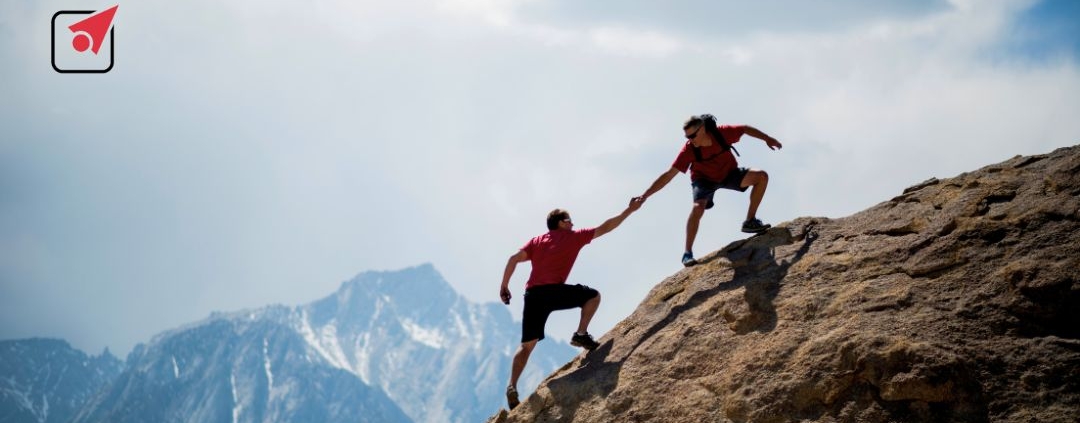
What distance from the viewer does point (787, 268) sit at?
1286 centimetres

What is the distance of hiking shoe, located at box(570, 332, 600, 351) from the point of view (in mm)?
13758

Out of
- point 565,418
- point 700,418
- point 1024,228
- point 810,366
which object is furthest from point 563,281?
point 1024,228

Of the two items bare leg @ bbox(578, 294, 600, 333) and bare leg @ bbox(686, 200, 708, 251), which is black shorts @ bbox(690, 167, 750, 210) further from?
bare leg @ bbox(578, 294, 600, 333)

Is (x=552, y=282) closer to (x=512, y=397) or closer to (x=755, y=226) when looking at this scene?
(x=512, y=397)

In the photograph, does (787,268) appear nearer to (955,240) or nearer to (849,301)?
→ (849,301)

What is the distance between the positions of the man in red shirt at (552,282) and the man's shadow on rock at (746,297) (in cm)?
61

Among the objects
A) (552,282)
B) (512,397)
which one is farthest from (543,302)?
(512,397)

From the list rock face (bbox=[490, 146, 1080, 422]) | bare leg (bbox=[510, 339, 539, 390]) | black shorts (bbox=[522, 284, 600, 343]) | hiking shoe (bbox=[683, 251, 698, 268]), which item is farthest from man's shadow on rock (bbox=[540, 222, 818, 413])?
black shorts (bbox=[522, 284, 600, 343])

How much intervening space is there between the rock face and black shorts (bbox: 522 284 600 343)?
96cm

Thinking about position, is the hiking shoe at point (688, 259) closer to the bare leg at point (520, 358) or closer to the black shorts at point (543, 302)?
the black shorts at point (543, 302)

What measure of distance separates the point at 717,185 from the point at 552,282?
352 cm

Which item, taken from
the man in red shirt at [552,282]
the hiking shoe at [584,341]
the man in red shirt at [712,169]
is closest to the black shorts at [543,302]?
Answer: the man in red shirt at [552,282]

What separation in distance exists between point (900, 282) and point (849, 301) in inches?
31.0

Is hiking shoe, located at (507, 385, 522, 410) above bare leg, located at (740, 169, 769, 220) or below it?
below
